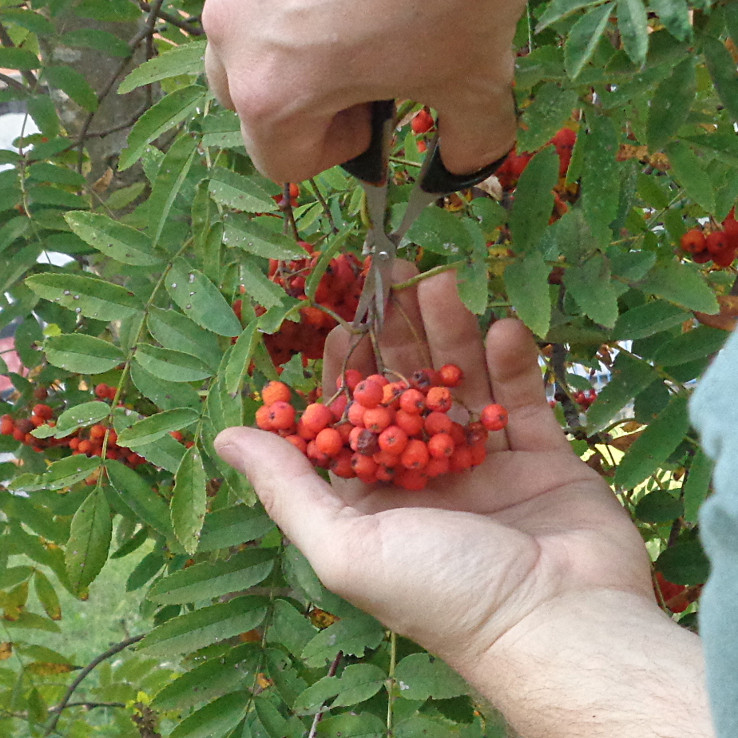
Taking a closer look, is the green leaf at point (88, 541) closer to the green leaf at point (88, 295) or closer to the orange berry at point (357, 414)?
the green leaf at point (88, 295)

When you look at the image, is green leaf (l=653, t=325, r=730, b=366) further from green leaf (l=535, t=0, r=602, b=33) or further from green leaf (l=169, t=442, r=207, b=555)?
green leaf (l=169, t=442, r=207, b=555)

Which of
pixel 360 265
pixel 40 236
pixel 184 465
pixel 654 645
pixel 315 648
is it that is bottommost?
pixel 315 648

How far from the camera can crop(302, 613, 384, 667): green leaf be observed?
1023mm

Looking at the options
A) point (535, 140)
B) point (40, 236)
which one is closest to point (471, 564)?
point (535, 140)

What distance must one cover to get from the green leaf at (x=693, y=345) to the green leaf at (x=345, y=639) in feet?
1.82

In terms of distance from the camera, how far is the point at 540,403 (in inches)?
46.6

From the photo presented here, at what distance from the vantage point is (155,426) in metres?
1.07

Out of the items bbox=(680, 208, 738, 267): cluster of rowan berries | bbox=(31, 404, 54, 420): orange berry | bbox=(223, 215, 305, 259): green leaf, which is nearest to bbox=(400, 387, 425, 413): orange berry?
bbox=(223, 215, 305, 259): green leaf

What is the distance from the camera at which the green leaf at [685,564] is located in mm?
1223

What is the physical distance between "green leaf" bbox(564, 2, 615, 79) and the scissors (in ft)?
0.54

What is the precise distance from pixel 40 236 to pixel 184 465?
30.2 inches

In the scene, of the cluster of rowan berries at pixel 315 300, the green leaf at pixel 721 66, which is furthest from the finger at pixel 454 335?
the green leaf at pixel 721 66

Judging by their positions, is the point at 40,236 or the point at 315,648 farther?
the point at 40,236

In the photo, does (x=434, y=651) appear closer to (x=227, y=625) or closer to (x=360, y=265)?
(x=227, y=625)
